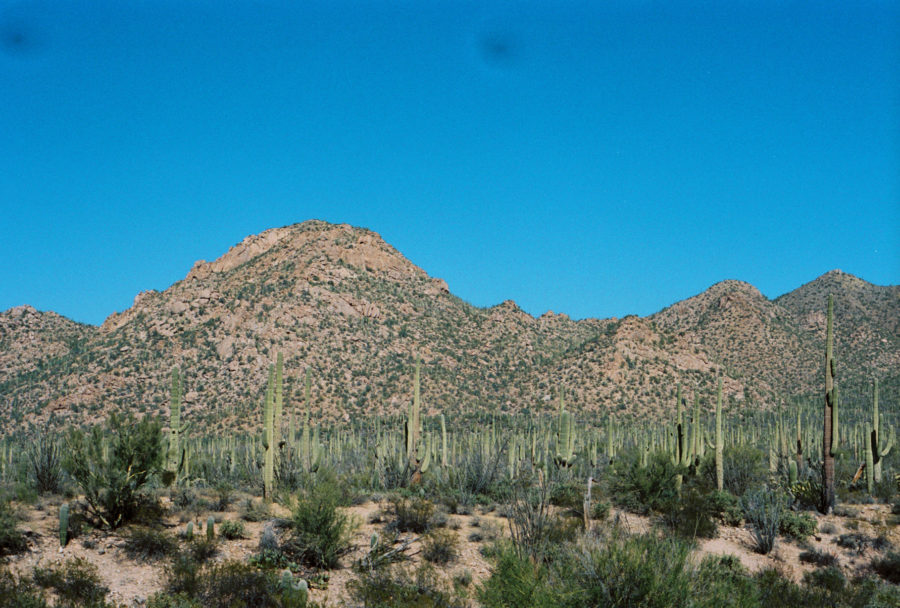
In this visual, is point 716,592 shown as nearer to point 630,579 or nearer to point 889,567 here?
point 630,579

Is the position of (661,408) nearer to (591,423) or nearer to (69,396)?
(591,423)

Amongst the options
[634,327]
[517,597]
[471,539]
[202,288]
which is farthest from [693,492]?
[202,288]

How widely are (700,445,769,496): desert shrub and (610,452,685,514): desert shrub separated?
327cm

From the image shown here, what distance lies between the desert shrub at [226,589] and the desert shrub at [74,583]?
94 centimetres

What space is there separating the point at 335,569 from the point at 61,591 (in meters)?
4.46

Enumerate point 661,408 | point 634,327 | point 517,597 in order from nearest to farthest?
point 517,597 → point 661,408 → point 634,327

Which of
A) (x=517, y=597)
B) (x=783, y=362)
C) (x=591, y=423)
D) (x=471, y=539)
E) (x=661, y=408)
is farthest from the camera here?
(x=783, y=362)

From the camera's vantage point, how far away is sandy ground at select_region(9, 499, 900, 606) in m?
11.2

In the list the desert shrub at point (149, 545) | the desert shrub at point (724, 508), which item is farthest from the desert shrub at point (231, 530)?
the desert shrub at point (724, 508)

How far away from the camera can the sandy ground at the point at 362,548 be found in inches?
442

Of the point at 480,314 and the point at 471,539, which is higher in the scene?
the point at 480,314

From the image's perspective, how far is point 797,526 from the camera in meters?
15.7

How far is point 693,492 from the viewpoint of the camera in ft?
63.4

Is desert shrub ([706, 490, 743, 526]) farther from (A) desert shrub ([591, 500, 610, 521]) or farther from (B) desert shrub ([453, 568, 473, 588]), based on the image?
(B) desert shrub ([453, 568, 473, 588])
